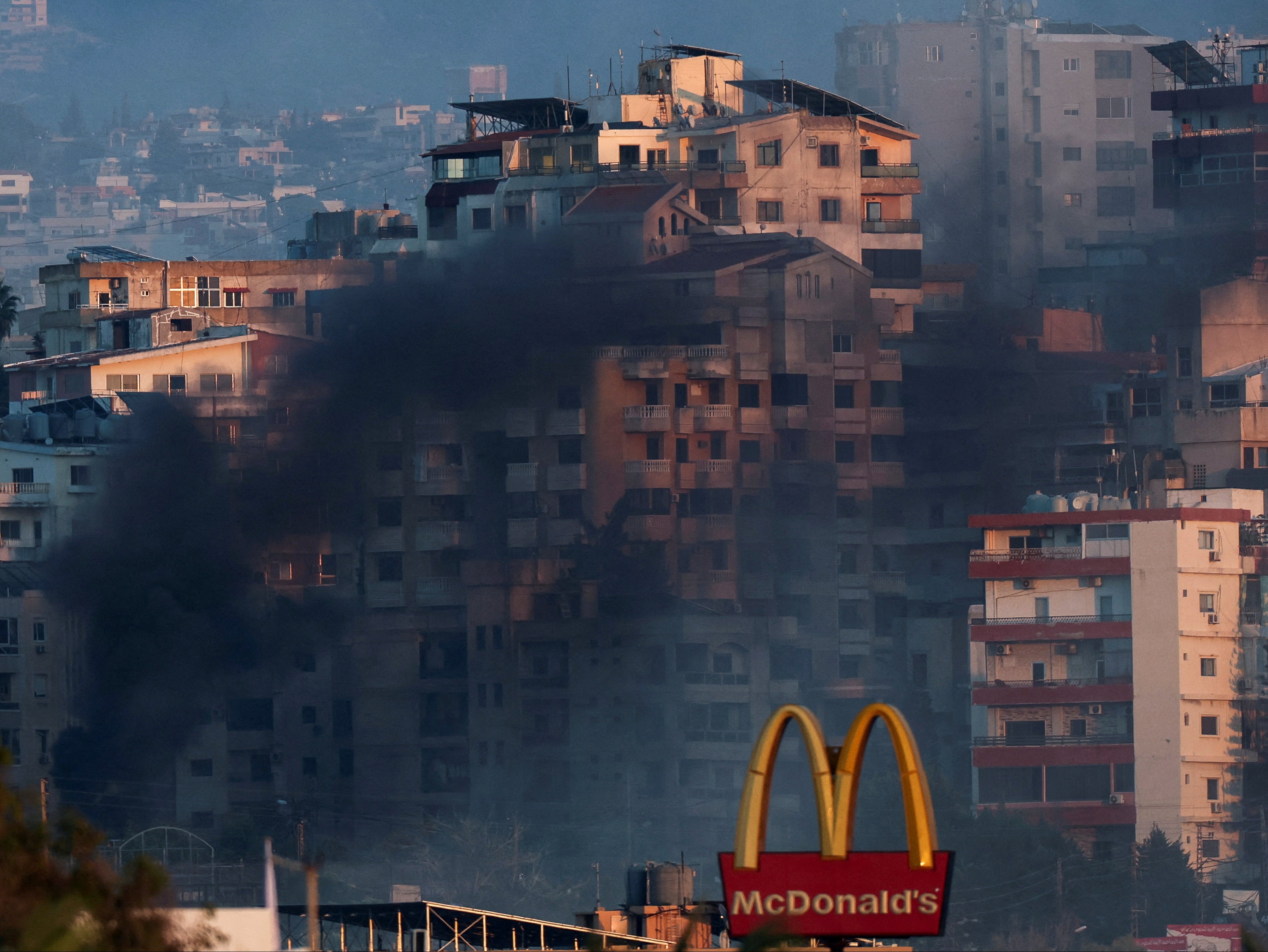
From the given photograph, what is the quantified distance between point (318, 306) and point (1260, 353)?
104 ft

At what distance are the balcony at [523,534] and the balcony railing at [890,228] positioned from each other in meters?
19.3

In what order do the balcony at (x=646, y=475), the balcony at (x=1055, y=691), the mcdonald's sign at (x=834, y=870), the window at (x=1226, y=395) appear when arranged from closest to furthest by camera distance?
1. the mcdonald's sign at (x=834, y=870)
2. the balcony at (x=1055, y=691)
3. the balcony at (x=646, y=475)
4. the window at (x=1226, y=395)

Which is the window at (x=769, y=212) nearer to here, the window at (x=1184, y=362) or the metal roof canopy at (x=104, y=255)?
the window at (x=1184, y=362)

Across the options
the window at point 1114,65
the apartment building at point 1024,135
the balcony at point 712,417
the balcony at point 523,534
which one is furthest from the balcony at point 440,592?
the window at point 1114,65

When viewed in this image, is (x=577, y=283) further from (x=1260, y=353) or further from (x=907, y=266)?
(x=1260, y=353)

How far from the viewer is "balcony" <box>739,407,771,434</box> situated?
88688 mm

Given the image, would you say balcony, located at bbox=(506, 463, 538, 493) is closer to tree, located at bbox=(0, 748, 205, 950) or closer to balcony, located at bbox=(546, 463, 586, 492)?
balcony, located at bbox=(546, 463, 586, 492)

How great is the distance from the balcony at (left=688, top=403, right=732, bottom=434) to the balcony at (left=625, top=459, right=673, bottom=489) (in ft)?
6.46

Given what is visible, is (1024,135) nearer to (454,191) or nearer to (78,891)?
(454,191)

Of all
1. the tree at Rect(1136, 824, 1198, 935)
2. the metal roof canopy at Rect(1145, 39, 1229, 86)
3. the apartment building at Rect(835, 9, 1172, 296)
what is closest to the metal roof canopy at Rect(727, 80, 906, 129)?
the metal roof canopy at Rect(1145, 39, 1229, 86)

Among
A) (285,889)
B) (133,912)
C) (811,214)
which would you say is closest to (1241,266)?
(811,214)

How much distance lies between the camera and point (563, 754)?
84.2 meters

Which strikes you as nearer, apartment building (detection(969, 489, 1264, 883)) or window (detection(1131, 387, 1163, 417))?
apartment building (detection(969, 489, 1264, 883))

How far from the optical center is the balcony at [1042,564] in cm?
7662
